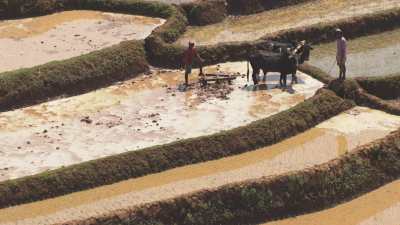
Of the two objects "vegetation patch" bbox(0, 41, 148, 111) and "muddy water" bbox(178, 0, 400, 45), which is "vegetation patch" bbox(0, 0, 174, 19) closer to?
"muddy water" bbox(178, 0, 400, 45)

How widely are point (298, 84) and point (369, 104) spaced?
2.69 metres

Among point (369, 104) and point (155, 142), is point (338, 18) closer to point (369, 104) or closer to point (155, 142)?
point (369, 104)

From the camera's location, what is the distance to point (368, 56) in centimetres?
2986

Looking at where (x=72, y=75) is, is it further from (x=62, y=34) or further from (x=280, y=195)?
(x=280, y=195)

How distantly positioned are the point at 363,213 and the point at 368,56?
33.6ft

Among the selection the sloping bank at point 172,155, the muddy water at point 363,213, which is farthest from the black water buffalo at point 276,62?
the muddy water at point 363,213

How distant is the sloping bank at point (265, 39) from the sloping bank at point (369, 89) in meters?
3.26

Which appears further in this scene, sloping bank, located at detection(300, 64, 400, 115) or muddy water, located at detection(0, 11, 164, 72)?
muddy water, located at detection(0, 11, 164, 72)

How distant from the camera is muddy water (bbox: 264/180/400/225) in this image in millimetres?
20703

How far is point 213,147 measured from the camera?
22.9m

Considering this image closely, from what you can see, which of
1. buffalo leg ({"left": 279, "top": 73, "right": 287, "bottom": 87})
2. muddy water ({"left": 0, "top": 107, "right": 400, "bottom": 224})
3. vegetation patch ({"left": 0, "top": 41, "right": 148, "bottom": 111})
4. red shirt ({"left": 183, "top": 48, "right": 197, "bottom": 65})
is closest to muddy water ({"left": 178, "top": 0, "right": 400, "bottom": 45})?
vegetation patch ({"left": 0, "top": 41, "right": 148, "bottom": 111})

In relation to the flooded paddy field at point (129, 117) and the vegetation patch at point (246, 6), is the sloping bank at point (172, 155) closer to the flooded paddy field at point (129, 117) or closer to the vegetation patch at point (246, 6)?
the flooded paddy field at point (129, 117)

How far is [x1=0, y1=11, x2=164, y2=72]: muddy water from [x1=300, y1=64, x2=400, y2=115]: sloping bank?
27.2 feet

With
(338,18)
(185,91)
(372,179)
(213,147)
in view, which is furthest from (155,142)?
(338,18)
